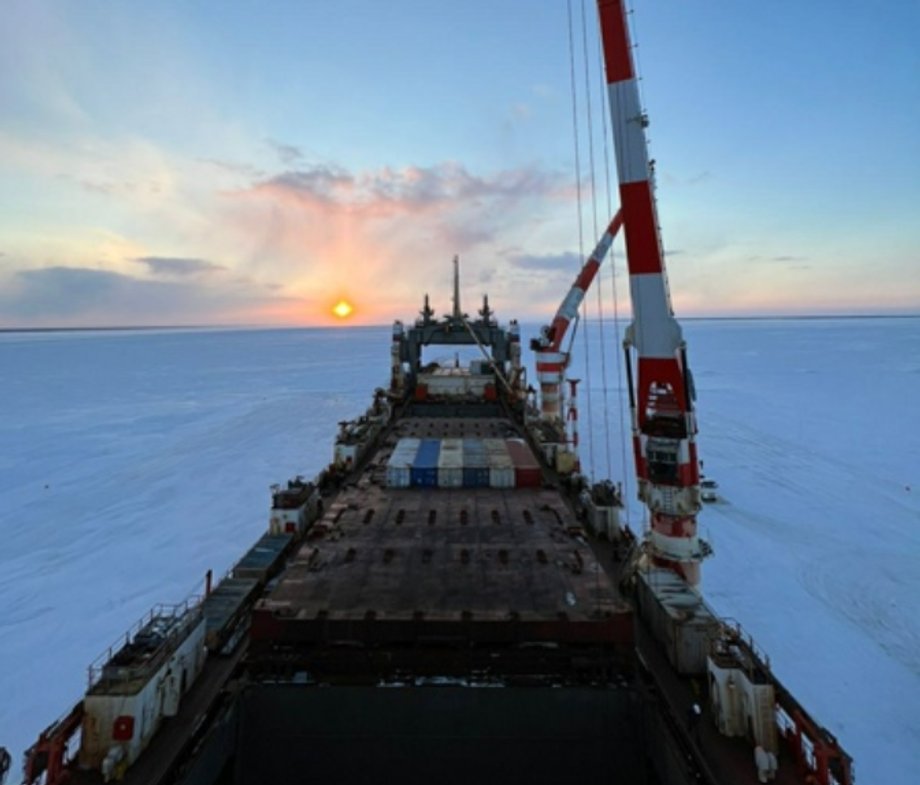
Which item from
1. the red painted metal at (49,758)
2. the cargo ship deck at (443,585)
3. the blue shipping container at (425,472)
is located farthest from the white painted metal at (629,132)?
the red painted metal at (49,758)

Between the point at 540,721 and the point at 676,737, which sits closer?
the point at 676,737

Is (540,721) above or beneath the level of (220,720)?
beneath

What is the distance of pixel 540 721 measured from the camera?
1163 cm

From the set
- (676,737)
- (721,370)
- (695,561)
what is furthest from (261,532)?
(721,370)

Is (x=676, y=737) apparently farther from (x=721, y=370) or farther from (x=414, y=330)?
(x=721, y=370)

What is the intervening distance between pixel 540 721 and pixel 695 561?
1008 cm

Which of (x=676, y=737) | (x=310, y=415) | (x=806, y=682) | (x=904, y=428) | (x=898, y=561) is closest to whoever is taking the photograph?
(x=676, y=737)

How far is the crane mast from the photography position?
61.9ft

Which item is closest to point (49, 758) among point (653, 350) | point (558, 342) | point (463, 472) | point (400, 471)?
point (400, 471)

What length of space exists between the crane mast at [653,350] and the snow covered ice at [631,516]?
21.6 feet

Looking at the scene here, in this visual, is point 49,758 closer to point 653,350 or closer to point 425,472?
point 425,472

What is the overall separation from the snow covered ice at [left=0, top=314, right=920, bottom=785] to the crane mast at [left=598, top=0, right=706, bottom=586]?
6.58 meters

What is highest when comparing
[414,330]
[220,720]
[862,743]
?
[414,330]

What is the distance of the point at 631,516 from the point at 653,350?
18890 mm
